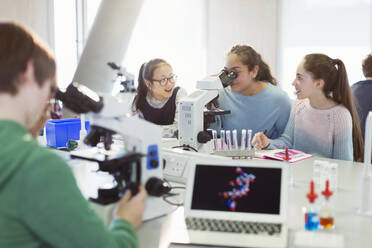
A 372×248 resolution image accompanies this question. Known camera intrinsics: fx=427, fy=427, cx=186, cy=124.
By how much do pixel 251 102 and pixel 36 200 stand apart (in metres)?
2.27

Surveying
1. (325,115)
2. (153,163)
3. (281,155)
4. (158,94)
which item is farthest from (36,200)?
(158,94)

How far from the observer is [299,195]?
1865mm

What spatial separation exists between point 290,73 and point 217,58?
3.26ft

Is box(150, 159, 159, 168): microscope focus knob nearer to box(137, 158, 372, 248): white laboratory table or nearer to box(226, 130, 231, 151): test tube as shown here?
box(137, 158, 372, 248): white laboratory table

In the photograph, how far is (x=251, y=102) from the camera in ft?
9.93

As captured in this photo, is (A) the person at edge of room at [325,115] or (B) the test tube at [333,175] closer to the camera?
(B) the test tube at [333,175]

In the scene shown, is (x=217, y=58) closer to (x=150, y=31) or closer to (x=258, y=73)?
(x=150, y=31)

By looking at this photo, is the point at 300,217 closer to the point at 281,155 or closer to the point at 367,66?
the point at 281,155

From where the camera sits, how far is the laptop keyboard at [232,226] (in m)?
1.39

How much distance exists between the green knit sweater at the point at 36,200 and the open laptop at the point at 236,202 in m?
0.51

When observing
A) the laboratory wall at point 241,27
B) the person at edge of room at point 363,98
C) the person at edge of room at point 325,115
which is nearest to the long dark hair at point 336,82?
the person at edge of room at point 325,115

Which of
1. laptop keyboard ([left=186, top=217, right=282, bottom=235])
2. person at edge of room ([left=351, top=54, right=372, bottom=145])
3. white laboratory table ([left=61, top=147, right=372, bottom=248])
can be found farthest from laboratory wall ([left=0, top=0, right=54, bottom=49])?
laptop keyboard ([left=186, top=217, right=282, bottom=235])

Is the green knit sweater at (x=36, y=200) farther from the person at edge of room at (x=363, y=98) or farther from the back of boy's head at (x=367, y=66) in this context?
the back of boy's head at (x=367, y=66)

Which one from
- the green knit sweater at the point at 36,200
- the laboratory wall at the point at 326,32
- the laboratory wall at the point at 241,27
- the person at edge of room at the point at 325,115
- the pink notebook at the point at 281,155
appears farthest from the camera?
the laboratory wall at the point at 241,27
